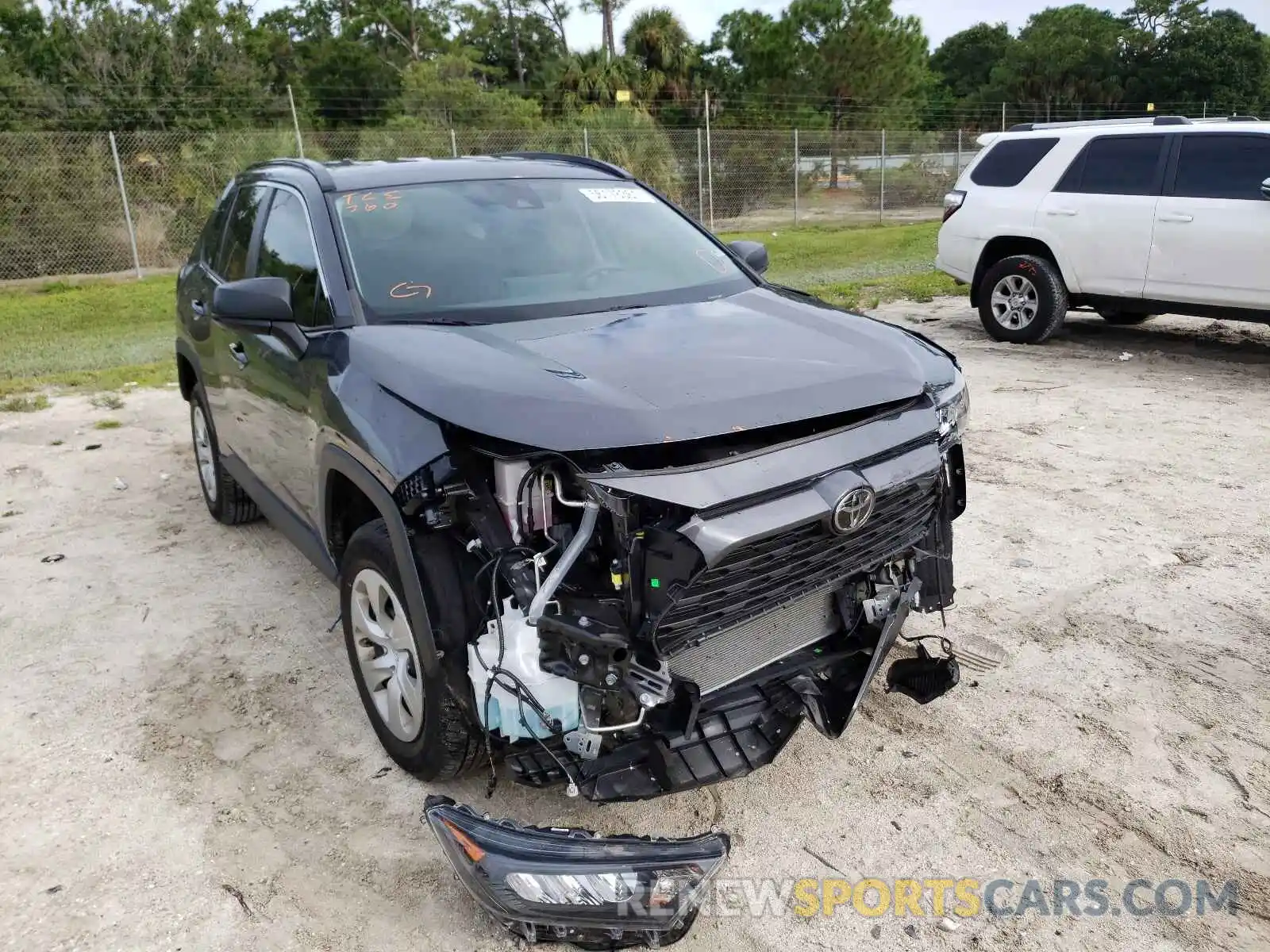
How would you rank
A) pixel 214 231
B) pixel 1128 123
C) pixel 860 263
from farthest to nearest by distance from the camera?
pixel 860 263 < pixel 1128 123 < pixel 214 231

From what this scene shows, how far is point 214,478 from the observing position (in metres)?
5.46

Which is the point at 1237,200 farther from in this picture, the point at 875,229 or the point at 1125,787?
the point at 875,229

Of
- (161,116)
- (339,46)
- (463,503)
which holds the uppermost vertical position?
(339,46)

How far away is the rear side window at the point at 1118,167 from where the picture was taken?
27.5 ft

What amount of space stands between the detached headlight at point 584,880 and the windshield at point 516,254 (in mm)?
1711

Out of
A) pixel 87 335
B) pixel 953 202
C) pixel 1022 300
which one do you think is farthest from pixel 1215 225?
pixel 87 335

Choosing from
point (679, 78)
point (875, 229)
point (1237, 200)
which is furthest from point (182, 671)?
point (679, 78)

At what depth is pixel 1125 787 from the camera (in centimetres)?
314

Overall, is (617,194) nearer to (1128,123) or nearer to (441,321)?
(441,321)

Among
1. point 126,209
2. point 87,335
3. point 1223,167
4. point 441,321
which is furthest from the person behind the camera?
point 126,209

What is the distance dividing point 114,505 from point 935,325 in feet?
25.5

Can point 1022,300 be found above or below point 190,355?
below

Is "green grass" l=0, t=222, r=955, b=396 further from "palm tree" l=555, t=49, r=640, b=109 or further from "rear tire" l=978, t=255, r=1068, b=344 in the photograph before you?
"palm tree" l=555, t=49, r=640, b=109

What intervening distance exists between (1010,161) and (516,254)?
7068mm
